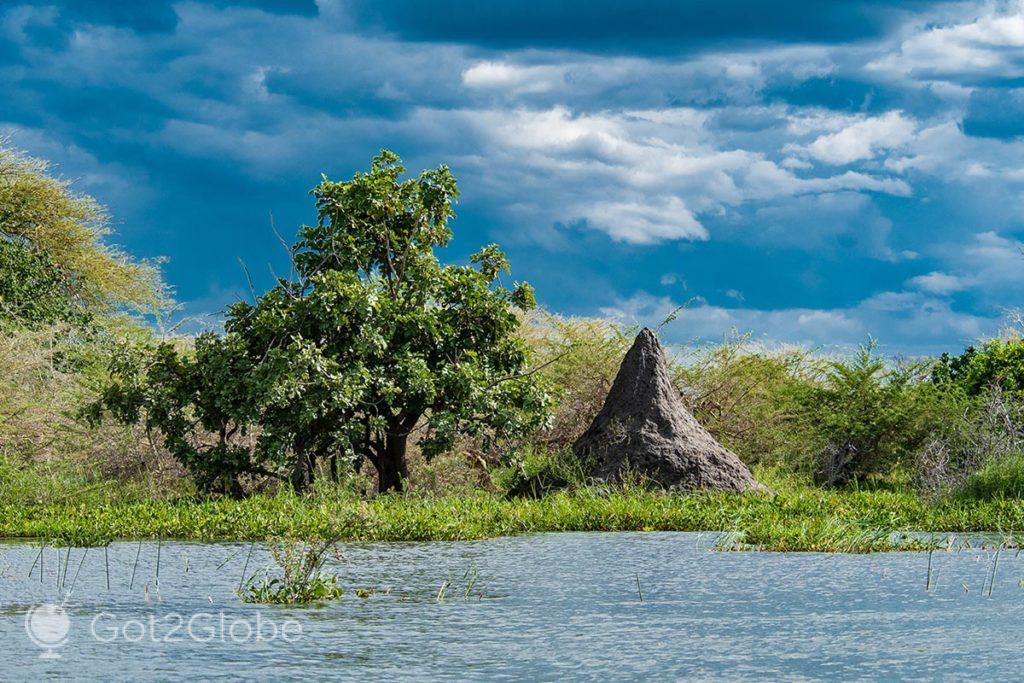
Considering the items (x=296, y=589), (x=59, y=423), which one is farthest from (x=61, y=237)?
(x=296, y=589)

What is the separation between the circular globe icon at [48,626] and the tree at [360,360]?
243 inches

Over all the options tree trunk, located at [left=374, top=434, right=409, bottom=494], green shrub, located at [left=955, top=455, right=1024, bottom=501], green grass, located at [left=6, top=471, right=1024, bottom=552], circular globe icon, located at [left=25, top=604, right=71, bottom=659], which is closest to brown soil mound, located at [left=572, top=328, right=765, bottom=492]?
green grass, located at [left=6, top=471, right=1024, bottom=552]

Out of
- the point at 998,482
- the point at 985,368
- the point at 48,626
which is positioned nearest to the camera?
the point at 48,626

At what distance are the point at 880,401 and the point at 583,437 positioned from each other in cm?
620

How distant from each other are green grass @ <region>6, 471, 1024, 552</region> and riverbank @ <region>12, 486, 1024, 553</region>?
13 mm

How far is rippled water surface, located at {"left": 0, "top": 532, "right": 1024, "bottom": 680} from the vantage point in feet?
17.4

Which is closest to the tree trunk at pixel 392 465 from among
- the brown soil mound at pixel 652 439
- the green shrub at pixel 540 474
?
the green shrub at pixel 540 474

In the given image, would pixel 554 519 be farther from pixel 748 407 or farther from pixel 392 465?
pixel 748 407

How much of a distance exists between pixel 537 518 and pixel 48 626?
6077mm

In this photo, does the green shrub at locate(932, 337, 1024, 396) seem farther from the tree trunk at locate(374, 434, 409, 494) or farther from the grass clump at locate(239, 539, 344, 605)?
the grass clump at locate(239, 539, 344, 605)

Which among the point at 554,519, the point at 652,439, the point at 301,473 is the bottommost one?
the point at 554,519

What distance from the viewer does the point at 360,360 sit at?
14.2m

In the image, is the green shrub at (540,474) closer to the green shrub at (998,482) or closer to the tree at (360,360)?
the tree at (360,360)

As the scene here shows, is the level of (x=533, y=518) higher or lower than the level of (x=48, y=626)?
higher
